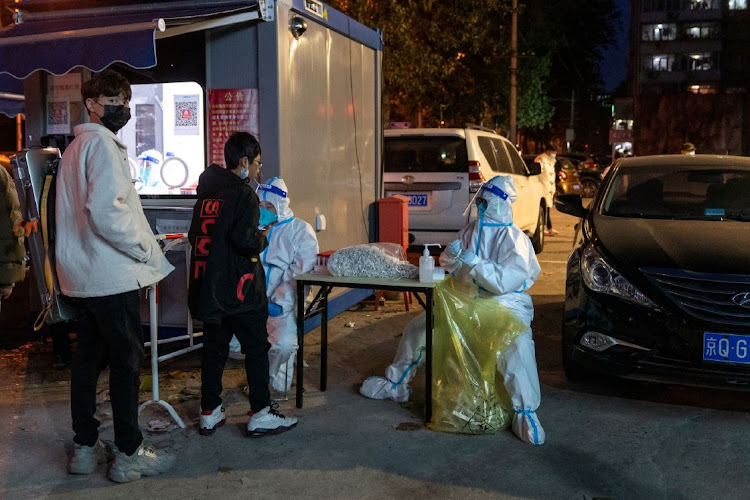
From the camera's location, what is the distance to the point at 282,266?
5473 mm

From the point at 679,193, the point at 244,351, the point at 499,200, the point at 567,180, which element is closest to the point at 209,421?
the point at 244,351

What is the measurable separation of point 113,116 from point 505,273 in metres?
2.36

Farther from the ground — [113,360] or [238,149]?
[238,149]

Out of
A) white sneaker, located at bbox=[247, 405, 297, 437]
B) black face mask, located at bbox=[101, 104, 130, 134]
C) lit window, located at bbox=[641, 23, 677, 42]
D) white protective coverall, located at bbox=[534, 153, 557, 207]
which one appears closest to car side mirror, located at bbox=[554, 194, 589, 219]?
white sneaker, located at bbox=[247, 405, 297, 437]

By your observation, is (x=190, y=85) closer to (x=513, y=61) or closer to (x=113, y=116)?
(x=113, y=116)

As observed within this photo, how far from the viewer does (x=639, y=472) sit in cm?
429

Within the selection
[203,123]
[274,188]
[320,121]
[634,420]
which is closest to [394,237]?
[320,121]

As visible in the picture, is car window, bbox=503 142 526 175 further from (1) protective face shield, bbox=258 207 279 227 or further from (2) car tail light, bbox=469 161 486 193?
(1) protective face shield, bbox=258 207 279 227

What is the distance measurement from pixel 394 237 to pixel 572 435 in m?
A: 3.92

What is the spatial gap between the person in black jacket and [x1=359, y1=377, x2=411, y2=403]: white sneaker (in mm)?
749

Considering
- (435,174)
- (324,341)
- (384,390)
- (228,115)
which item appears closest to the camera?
(384,390)

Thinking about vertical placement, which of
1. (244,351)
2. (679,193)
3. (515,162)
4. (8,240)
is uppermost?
(515,162)

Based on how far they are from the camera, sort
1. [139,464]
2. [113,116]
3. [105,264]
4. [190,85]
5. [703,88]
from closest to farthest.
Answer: [105,264], [113,116], [139,464], [190,85], [703,88]

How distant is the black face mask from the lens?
3965 mm
